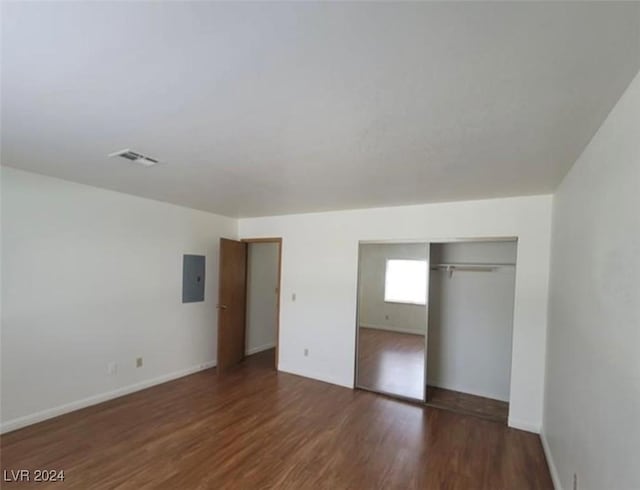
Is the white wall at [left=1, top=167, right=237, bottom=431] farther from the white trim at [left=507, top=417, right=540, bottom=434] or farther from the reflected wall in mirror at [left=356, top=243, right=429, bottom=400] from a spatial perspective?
the white trim at [left=507, top=417, right=540, bottom=434]

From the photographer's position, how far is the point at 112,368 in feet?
12.1

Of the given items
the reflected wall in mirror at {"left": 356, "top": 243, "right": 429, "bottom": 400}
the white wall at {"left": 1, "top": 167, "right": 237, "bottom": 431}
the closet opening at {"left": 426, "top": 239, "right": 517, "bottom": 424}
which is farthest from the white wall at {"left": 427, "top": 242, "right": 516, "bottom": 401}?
the white wall at {"left": 1, "top": 167, "right": 237, "bottom": 431}

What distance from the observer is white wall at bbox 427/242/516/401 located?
3.93 metres

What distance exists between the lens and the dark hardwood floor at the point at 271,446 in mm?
2408

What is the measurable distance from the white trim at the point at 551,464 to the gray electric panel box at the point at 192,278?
445 cm

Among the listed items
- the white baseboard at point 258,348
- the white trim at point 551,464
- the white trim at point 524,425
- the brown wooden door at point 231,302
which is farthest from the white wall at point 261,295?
the white trim at point 551,464

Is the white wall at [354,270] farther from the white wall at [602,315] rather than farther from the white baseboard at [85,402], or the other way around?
the white baseboard at [85,402]

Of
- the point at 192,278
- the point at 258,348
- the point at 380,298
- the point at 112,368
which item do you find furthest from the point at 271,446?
the point at 258,348

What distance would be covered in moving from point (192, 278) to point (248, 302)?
125cm

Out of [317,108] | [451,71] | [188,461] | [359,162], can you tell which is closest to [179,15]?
[317,108]

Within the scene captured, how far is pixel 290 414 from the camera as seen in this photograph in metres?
3.45

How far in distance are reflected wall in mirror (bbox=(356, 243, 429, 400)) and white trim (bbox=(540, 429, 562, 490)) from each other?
4.31 feet

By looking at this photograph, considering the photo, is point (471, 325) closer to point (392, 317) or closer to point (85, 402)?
point (392, 317)

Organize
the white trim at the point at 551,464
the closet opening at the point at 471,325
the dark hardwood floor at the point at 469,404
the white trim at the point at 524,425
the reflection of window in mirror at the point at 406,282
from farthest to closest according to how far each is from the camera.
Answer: the reflection of window in mirror at the point at 406,282 → the closet opening at the point at 471,325 → the dark hardwood floor at the point at 469,404 → the white trim at the point at 524,425 → the white trim at the point at 551,464
